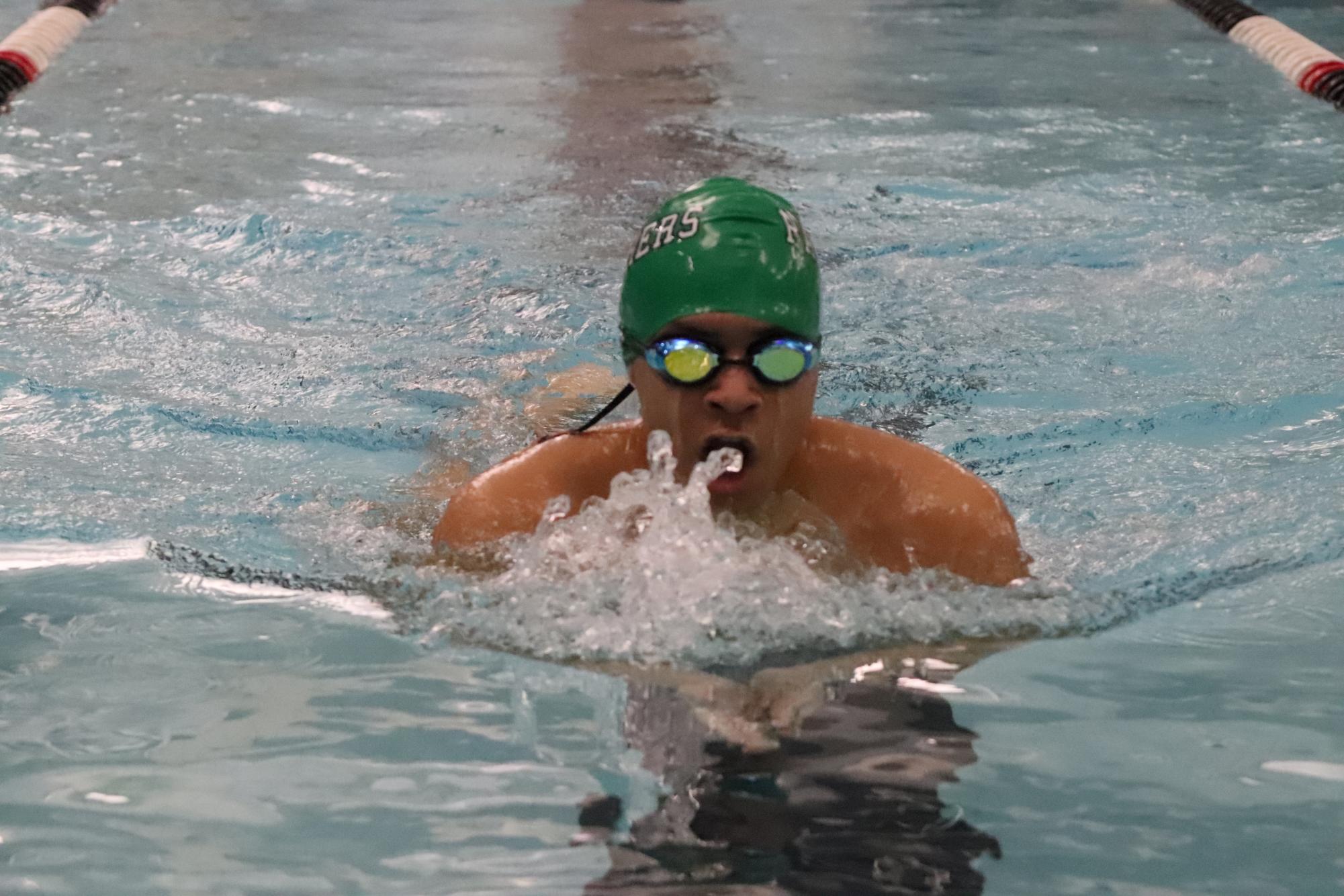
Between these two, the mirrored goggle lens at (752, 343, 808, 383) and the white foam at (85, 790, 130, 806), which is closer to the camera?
the white foam at (85, 790, 130, 806)

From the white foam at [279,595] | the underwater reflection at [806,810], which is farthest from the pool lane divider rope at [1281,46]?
the underwater reflection at [806,810]

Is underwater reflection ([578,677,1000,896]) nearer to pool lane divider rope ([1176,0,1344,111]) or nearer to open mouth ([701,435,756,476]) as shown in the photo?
open mouth ([701,435,756,476])

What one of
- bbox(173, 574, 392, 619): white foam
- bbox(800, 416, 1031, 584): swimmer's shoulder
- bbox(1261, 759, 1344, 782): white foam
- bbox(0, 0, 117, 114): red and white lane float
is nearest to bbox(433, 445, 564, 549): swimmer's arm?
bbox(173, 574, 392, 619): white foam

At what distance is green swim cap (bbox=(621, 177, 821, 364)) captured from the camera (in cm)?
268

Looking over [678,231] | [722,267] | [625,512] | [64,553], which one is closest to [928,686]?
[625,512]

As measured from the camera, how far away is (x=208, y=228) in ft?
20.1

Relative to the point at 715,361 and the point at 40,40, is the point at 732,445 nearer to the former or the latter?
the point at 715,361

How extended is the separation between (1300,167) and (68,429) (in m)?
5.16

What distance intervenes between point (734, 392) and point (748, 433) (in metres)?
0.09

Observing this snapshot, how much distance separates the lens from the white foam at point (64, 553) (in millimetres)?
3248

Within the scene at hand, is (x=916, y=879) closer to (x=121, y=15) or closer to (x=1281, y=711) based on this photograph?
(x=1281, y=711)

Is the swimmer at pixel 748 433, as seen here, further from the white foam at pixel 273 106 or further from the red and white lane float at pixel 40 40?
the red and white lane float at pixel 40 40

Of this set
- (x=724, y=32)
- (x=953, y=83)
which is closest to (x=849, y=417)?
(x=953, y=83)

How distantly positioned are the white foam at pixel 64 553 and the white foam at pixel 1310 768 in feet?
6.81
